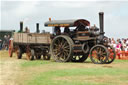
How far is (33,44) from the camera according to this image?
1798 centimetres

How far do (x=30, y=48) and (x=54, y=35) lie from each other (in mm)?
2255

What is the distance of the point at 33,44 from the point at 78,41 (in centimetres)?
372

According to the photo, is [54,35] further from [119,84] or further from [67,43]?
[119,84]

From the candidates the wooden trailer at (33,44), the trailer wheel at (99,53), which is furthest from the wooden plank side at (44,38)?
the trailer wheel at (99,53)

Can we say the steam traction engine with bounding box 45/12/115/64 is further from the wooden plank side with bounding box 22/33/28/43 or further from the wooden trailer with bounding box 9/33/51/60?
the wooden plank side with bounding box 22/33/28/43

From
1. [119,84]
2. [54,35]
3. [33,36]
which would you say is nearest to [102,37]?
[54,35]

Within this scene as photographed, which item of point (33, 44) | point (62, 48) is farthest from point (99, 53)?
point (33, 44)

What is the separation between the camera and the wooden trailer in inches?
690

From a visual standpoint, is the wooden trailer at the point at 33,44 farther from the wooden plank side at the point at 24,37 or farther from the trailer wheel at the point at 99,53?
the trailer wheel at the point at 99,53

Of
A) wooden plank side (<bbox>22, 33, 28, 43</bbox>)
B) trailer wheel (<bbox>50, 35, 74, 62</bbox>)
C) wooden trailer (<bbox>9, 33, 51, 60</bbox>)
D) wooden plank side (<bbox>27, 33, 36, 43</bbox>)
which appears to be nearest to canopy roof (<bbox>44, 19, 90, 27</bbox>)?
trailer wheel (<bbox>50, 35, 74, 62</bbox>)

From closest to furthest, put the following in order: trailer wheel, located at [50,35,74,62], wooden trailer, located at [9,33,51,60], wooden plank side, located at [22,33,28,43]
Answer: trailer wheel, located at [50,35,74,62], wooden trailer, located at [9,33,51,60], wooden plank side, located at [22,33,28,43]

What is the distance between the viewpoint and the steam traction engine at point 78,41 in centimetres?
1484

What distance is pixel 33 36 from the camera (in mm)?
18062

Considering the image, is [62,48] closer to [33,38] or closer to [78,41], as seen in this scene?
[78,41]
